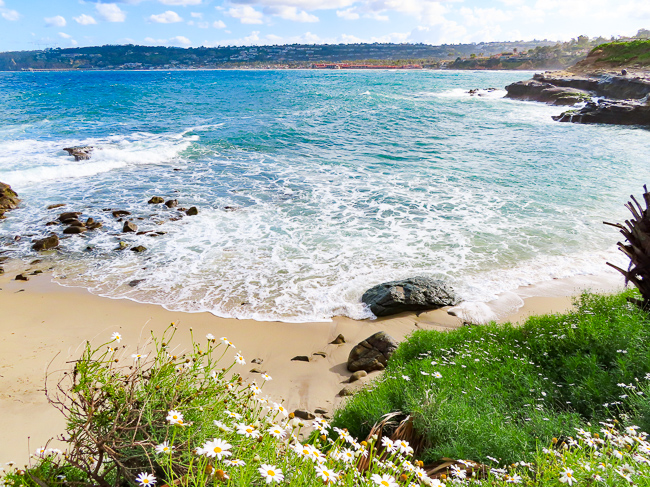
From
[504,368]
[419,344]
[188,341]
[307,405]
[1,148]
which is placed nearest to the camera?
[504,368]

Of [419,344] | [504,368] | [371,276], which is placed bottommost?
[371,276]

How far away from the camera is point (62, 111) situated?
137 ft

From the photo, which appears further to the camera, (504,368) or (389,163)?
(389,163)

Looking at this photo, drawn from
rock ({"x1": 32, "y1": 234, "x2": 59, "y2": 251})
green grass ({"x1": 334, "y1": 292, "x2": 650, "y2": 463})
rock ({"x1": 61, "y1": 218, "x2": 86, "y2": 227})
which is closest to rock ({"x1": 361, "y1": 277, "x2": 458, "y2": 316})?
green grass ({"x1": 334, "y1": 292, "x2": 650, "y2": 463})

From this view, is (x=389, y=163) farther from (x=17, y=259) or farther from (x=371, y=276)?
(x=17, y=259)

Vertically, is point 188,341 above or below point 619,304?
below

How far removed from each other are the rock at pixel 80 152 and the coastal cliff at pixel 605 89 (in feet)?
128

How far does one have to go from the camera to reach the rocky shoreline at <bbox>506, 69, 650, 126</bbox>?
112ft

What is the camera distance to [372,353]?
6.79 m

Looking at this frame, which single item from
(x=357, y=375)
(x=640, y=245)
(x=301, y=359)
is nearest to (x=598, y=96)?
(x=640, y=245)

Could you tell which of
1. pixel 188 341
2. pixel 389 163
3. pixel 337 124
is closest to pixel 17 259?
pixel 188 341

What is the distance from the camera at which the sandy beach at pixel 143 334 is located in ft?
18.8

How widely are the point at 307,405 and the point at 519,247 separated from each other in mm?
8511

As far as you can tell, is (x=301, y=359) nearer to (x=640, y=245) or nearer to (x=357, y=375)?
(x=357, y=375)
